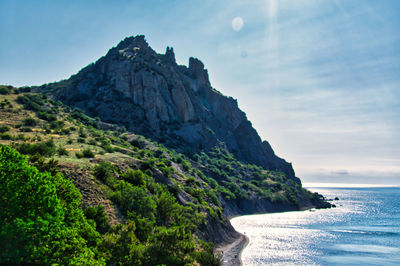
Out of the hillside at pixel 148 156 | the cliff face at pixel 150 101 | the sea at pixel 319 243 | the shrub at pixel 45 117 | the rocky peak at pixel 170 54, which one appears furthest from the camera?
the rocky peak at pixel 170 54

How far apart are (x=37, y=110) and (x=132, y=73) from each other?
46.3 meters

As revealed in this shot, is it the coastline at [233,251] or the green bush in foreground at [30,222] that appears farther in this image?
the coastline at [233,251]

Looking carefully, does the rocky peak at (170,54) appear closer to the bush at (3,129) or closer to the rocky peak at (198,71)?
the rocky peak at (198,71)

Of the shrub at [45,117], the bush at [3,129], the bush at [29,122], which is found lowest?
the bush at [3,129]

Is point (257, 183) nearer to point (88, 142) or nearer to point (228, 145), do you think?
point (228, 145)

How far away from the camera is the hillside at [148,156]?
23141 millimetres

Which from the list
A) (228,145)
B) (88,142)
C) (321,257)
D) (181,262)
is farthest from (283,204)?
(181,262)

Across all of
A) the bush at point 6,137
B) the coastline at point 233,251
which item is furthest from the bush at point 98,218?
the bush at point 6,137

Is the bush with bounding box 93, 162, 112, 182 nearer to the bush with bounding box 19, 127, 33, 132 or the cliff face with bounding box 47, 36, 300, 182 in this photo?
the bush with bounding box 19, 127, 33, 132

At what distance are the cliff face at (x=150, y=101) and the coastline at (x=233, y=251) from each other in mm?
51813

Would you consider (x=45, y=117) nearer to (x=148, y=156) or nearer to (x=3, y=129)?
(x=3, y=129)

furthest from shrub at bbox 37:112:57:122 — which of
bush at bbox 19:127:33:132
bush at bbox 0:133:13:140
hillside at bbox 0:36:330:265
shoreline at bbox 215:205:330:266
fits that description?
shoreline at bbox 215:205:330:266

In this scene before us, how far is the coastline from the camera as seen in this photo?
34875mm

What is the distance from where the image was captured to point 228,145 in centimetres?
13088
